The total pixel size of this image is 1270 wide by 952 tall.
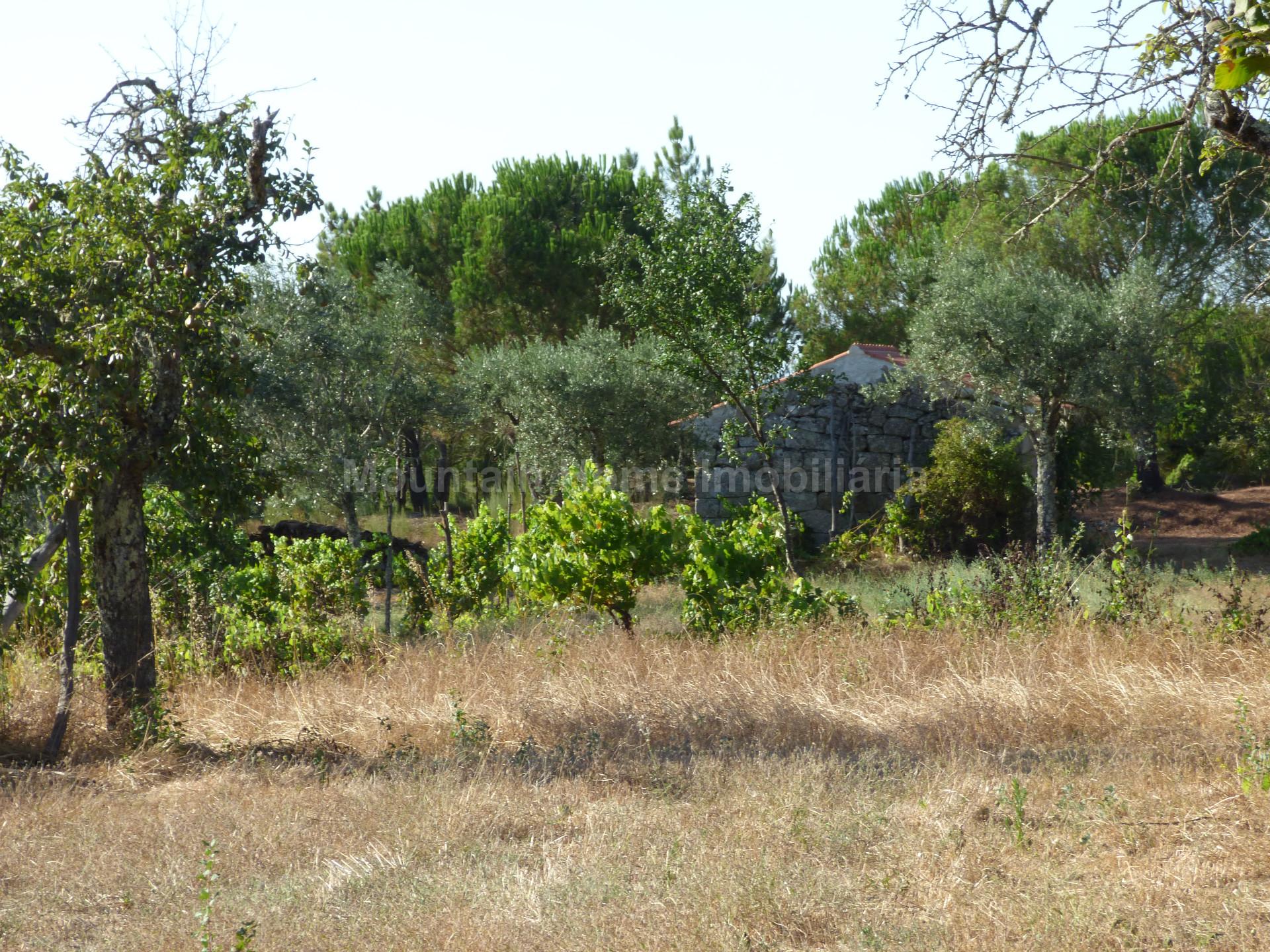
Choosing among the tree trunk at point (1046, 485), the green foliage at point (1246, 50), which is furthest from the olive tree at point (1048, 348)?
the green foliage at point (1246, 50)

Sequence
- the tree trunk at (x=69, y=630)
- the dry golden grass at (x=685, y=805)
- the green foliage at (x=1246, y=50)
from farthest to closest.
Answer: the tree trunk at (x=69, y=630), the dry golden grass at (x=685, y=805), the green foliage at (x=1246, y=50)

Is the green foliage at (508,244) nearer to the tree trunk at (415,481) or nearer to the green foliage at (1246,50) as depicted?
the tree trunk at (415,481)

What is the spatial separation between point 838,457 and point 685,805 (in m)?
13.4

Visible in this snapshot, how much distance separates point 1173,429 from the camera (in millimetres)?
24359

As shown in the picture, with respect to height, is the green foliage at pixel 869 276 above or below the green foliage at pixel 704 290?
above

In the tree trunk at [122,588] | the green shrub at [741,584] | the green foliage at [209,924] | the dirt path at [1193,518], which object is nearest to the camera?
the green foliage at [209,924]

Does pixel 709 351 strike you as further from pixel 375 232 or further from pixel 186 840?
pixel 375 232

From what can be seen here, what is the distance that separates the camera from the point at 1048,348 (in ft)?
46.7

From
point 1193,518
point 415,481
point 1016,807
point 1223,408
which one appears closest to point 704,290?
point 1016,807

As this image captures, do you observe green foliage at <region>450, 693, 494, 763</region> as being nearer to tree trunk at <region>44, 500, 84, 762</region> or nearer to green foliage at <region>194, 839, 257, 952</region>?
green foliage at <region>194, 839, 257, 952</region>

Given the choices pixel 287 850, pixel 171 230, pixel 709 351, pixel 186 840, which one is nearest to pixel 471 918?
pixel 287 850

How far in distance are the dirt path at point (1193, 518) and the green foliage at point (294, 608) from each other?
12088 mm

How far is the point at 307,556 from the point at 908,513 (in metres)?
9.77

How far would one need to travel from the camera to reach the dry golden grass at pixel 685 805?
10.8 feet
